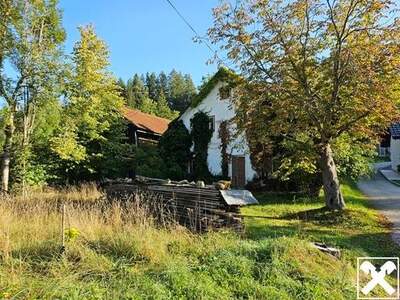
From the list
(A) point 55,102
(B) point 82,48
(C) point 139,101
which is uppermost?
(C) point 139,101

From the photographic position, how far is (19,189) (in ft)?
72.5

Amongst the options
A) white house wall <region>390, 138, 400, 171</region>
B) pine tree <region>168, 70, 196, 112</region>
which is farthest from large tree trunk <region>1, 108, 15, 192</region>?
pine tree <region>168, 70, 196, 112</region>

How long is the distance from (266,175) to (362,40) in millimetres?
13033

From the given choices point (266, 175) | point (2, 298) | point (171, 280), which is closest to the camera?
point (2, 298)

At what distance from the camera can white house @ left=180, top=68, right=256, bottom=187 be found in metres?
28.2

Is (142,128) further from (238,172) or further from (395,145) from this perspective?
(395,145)

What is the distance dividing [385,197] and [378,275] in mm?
16053

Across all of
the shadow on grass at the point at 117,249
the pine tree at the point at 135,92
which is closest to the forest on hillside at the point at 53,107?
the shadow on grass at the point at 117,249

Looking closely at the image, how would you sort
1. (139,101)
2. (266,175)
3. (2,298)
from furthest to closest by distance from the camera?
(139,101), (266,175), (2,298)

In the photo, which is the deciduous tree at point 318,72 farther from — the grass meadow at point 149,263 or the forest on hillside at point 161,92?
the forest on hillside at point 161,92

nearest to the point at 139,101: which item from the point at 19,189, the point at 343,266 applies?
the point at 19,189

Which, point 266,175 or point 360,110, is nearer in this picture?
point 360,110

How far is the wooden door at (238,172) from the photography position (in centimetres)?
2817

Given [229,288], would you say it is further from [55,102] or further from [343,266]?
[55,102]
